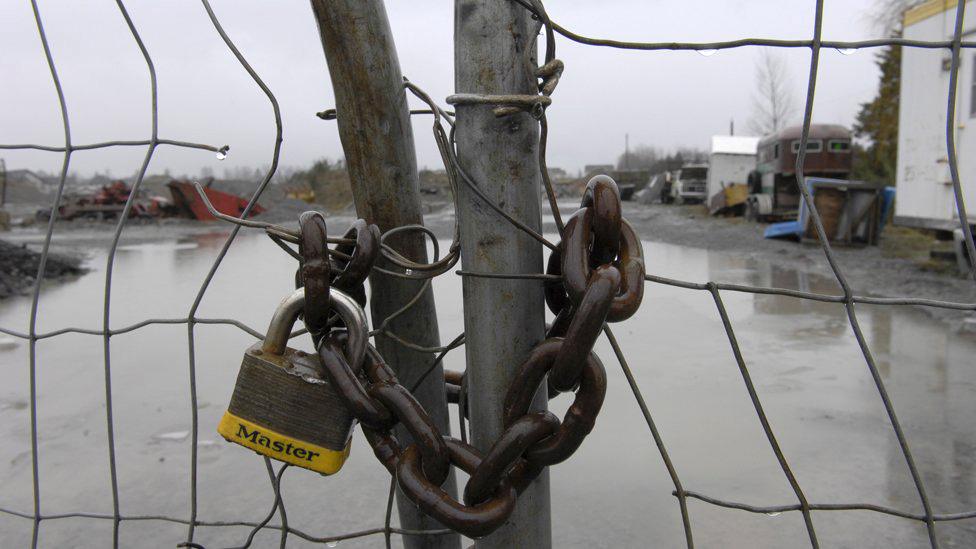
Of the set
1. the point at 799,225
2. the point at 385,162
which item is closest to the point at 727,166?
the point at 799,225

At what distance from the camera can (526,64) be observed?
85 centimetres

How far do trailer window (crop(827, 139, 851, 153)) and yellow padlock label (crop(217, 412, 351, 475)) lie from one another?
17.2 m

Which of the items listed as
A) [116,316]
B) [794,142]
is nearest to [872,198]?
[794,142]

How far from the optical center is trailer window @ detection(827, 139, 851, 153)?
1603 centimetres

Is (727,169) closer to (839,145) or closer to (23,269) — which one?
(839,145)

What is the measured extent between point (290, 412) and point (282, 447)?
0.05 m

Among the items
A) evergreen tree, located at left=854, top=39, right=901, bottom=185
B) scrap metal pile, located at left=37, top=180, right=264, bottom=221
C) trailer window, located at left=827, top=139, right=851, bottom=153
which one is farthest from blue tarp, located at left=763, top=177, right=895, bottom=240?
scrap metal pile, located at left=37, top=180, right=264, bottom=221

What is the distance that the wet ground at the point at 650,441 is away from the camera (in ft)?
8.63

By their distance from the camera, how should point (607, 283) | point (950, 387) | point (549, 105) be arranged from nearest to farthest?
point (607, 283)
point (549, 105)
point (950, 387)

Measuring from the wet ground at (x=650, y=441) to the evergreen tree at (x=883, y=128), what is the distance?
15832 mm

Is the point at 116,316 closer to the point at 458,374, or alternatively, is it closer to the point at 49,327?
the point at 49,327

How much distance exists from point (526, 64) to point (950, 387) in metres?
4.24

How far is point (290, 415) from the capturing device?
0.94 meters

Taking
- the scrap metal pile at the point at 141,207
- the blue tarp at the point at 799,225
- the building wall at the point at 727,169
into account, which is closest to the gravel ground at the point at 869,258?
the blue tarp at the point at 799,225
